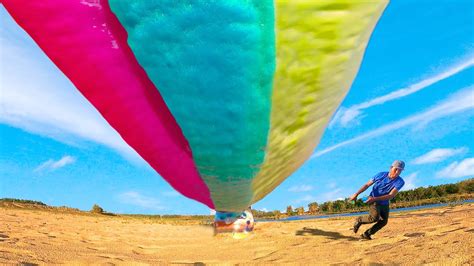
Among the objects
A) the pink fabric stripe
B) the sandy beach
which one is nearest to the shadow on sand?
the sandy beach

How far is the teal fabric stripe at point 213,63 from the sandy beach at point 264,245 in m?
3.48

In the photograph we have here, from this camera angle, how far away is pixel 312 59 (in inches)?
37.6

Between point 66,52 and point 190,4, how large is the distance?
1.78 feet

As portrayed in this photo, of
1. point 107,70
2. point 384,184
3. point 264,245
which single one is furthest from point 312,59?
point 264,245

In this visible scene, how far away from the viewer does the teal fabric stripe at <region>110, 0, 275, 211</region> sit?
89 centimetres

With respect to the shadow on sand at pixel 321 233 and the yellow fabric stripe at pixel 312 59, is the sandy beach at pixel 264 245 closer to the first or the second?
the shadow on sand at pixel 321 233

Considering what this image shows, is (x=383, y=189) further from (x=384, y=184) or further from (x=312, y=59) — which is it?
(x=312, y=59)

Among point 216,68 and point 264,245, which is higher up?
point 216,68

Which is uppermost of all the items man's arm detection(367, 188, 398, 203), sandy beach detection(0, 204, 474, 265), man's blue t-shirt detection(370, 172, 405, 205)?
man's blue t-shirt detection(370, 172, 405, 205)

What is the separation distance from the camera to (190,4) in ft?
2.89

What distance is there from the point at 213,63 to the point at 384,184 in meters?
4.59

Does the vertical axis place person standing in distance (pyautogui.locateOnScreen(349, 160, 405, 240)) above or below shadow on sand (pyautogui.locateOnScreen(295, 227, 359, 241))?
above

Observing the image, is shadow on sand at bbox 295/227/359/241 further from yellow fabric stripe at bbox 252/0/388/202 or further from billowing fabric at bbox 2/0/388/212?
yellow fabric stripe at bbox 252/0/388/202

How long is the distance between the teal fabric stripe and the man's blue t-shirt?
4.31m
